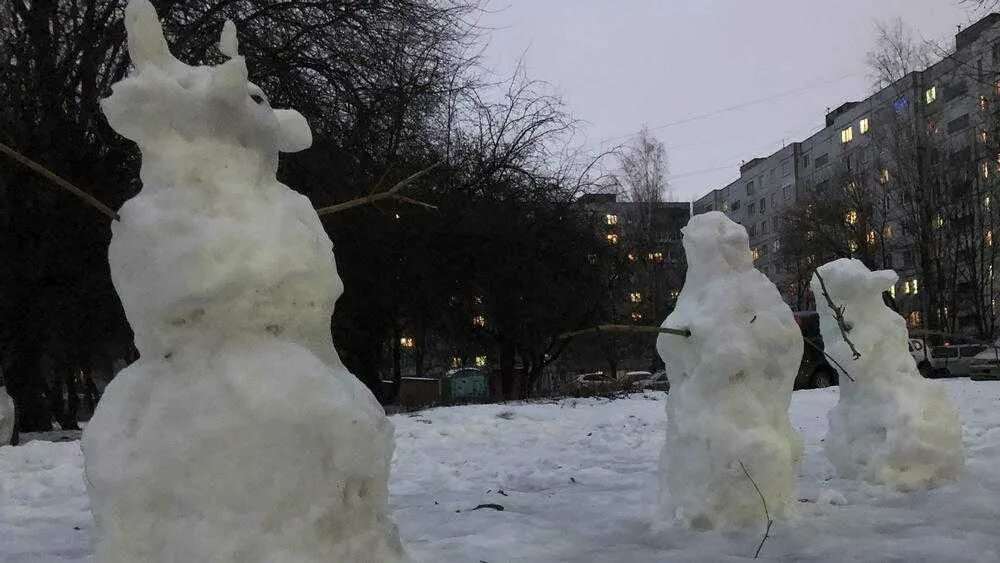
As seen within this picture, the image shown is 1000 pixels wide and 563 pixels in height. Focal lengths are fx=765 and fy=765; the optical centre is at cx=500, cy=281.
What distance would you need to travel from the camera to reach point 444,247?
17000 millimetres

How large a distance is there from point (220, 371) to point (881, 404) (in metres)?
4.60

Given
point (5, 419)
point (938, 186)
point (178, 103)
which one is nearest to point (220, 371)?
point (178, 103)

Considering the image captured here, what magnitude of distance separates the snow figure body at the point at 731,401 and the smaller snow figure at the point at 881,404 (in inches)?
45.4

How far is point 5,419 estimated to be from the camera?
840 centimetres

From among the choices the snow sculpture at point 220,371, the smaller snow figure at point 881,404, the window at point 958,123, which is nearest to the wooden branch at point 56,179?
the snow sculpture at point 220,371

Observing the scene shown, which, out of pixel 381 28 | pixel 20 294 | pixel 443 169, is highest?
pixel 381 28

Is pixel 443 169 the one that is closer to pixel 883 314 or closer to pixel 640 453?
pixel 640 453

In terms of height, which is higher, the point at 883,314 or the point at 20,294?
the point at 20,294

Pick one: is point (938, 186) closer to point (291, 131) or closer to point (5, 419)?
point (5, 419)

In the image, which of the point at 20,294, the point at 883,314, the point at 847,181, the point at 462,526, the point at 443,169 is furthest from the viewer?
the point at 847,181

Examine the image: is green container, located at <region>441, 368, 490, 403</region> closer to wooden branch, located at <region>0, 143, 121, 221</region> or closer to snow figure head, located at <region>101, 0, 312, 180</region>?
snow figure head, located at <region>101, 0, 312, 180</region>

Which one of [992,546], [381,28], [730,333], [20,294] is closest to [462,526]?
[730,333]

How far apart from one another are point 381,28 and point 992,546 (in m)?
11.7

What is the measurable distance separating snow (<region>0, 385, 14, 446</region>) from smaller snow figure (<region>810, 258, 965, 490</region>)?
8.29 metres
